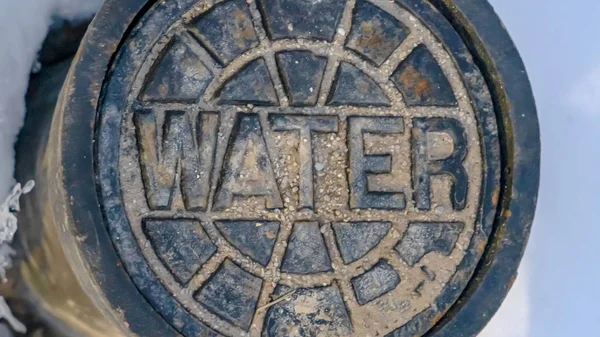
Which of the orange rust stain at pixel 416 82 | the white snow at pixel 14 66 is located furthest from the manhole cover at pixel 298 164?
the white snow at pixel 14 66

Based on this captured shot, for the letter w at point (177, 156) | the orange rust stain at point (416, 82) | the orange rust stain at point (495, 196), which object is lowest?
the letter w at point (177, 156)

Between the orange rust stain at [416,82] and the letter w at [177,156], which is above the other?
the orange rust stain at [416,82]

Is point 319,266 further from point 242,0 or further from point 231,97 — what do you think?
point 242,0

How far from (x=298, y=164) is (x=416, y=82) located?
25cm

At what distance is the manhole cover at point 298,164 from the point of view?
4.07 feet

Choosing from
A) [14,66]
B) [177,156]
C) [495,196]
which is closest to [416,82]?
[495,196]

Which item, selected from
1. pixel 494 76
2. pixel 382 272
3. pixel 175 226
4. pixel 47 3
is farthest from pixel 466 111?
pixel 47 3

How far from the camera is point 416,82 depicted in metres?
1.31

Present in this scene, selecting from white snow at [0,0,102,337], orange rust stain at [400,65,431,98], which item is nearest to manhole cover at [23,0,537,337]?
orange rust stain at [400,65,431,98]

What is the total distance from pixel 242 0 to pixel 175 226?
39cm

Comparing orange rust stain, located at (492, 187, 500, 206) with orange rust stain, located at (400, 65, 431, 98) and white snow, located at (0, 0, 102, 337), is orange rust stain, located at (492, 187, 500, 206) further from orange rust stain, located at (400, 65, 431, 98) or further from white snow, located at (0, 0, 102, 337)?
white snow, located at (0, 0, 102, 337)

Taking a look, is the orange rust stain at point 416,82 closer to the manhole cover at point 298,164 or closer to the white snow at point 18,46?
the manhole cover at point 298,164

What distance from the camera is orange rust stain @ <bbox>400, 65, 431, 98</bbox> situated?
1312mm

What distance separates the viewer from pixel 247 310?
1.26 m
